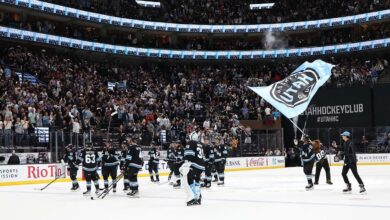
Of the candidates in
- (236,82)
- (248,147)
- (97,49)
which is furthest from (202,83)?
(248,147)

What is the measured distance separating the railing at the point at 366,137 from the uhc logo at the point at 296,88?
13.1m

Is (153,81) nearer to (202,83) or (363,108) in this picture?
(202,83)

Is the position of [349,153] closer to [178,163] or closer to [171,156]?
[178,163]

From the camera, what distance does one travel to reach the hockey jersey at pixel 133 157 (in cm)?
1736

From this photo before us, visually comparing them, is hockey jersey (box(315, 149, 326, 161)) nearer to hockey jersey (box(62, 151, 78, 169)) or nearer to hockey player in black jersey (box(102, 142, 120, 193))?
hockey player in black jersey (box(102, 142, 120, 193))

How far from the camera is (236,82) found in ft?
158

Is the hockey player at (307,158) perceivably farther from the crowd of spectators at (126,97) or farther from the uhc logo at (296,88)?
the crowd of spectators at (126,97)

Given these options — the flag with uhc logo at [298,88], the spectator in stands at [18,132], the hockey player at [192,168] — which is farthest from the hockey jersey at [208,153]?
the spectator in stands at [18,132]

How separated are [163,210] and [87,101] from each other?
2061cm

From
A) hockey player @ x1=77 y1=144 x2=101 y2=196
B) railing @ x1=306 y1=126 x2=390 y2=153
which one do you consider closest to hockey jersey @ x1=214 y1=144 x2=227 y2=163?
hockey player @ x1=77 y1=144 x2=101 y2=196

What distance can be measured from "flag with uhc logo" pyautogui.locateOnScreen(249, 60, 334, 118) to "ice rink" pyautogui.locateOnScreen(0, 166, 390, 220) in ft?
12.4

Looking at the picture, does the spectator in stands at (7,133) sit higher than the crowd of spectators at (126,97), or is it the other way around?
the crowd of spectators at (126,97)

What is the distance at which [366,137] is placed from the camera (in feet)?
118

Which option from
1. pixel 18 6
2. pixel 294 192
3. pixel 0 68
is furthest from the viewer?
pixel 18 6
